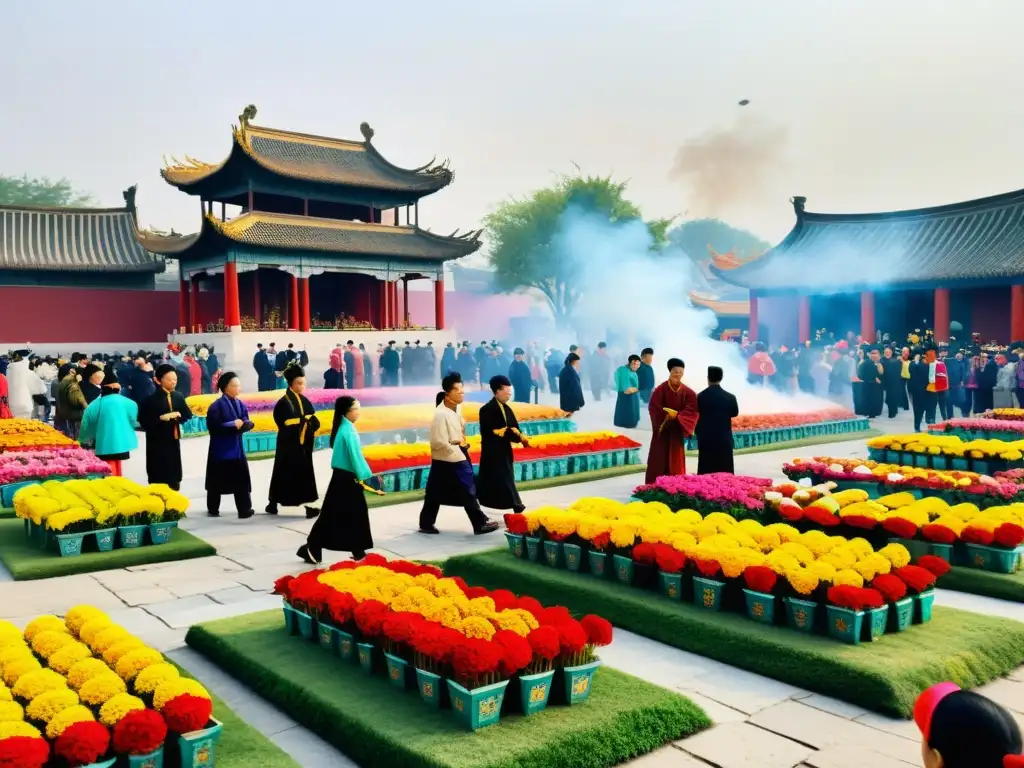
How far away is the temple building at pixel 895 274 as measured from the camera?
26.7 meters

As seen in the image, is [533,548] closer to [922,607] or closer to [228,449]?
[922,607]

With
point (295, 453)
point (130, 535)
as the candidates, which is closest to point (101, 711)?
point (130, 535)

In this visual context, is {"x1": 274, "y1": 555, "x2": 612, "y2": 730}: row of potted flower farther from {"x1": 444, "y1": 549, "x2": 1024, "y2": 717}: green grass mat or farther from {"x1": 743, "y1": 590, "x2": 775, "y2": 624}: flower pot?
{"x1": 743, "y1": 590, "x2": 775, "y2": 624}: flower pot

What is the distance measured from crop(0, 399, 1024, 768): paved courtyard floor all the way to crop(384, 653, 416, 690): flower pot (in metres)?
0.51

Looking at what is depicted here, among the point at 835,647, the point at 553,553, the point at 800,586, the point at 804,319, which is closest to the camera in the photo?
the point at 835,647

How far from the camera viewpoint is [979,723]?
232 cm

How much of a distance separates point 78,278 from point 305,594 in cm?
3073

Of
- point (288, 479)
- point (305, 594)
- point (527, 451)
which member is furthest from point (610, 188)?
point (305, 594)

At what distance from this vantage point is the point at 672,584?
640 centimetres

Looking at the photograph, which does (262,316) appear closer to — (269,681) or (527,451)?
(527,451)

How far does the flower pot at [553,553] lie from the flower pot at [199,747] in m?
3.62

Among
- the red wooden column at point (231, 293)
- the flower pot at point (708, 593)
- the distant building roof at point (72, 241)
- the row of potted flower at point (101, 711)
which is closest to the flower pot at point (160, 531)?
the row of potted flower at point (101, 711)

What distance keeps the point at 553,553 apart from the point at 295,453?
371 cm

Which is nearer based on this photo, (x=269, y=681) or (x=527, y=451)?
(x=269, y=681)
